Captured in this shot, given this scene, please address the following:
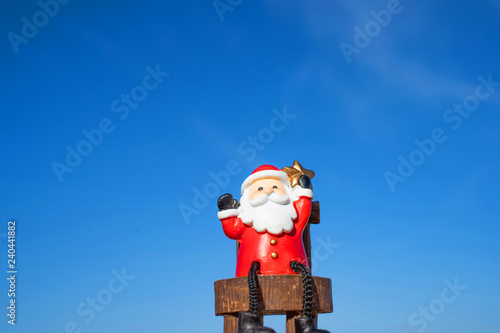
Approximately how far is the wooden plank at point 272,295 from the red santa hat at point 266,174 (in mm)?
1253

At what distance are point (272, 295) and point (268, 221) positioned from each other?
0.89 metres

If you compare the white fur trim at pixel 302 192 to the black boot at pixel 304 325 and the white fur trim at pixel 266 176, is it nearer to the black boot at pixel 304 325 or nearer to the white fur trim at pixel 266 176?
the white fur trim at pixel 266 176

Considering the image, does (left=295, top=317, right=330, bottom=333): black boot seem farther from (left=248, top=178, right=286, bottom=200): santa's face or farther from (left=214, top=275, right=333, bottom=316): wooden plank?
(left=248, top=178, right=286, bottom=200): santa's face

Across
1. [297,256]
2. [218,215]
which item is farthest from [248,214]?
[297,256]

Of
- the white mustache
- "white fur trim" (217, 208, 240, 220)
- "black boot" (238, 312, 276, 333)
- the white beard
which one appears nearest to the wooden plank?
"black boot" (238, 312, 276, 333)

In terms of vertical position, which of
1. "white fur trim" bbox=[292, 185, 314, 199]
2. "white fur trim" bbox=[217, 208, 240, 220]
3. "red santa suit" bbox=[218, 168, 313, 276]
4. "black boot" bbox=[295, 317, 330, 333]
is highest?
"white fur trim" bbox=[292, 185, 314, 199]

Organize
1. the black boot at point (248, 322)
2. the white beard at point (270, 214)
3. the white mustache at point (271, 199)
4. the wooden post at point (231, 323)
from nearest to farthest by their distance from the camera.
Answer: the black boot at point (248, 322)
the wooden post at point (231, 323)
the white beard at point (270, 214)
the white mustache at point (271, 199)

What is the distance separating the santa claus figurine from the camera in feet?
17.7

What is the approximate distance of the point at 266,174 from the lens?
5840 mm

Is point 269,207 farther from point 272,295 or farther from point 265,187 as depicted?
point 272,295

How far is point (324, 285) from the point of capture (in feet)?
17.4

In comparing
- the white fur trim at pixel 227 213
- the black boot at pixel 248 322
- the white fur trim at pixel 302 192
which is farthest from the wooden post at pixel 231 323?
the white fur trim at pixel 302 192

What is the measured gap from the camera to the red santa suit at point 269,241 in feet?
17.7

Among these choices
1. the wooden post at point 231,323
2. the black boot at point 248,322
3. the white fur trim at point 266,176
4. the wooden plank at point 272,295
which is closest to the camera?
the black boot at point 248,322
